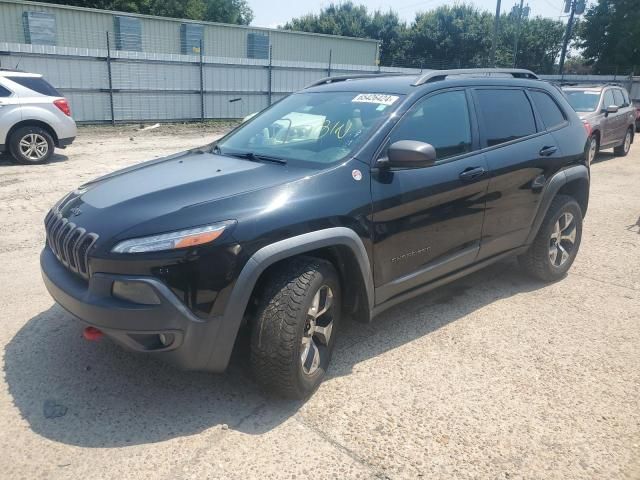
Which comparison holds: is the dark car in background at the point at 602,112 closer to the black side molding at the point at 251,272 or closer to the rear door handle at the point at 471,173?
the rear door handle at the point at 471,173

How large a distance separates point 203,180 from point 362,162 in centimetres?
93

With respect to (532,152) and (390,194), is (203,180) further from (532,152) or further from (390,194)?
(532,152)

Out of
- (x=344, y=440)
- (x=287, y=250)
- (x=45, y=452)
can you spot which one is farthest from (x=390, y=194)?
(x=45, y=452)

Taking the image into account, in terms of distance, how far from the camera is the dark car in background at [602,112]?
38.4 ft

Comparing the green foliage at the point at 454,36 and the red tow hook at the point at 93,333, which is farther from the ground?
the green foliage at the point at 454,36

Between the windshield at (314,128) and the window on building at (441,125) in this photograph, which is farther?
the window on building at (441,125)

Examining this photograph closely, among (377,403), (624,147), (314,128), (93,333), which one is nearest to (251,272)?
(93,333)

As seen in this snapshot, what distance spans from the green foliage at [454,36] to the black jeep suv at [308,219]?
1936 inches

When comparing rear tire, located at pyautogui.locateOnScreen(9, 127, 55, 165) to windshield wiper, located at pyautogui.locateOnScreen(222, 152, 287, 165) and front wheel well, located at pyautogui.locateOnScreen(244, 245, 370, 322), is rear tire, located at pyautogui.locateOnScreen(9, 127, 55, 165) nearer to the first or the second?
windshield wiper, located at pyautogui.locateOnScreen(222, 152, 287, 165)

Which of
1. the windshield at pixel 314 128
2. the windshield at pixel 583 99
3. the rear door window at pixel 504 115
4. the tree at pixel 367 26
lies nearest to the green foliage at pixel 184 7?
the tree at pixel 367 26

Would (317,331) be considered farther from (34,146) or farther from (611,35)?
(611,35)

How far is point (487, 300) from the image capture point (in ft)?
14.8

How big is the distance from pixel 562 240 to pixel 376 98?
96.8 inches

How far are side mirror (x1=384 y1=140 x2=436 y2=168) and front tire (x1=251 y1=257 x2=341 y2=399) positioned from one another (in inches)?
29.5
